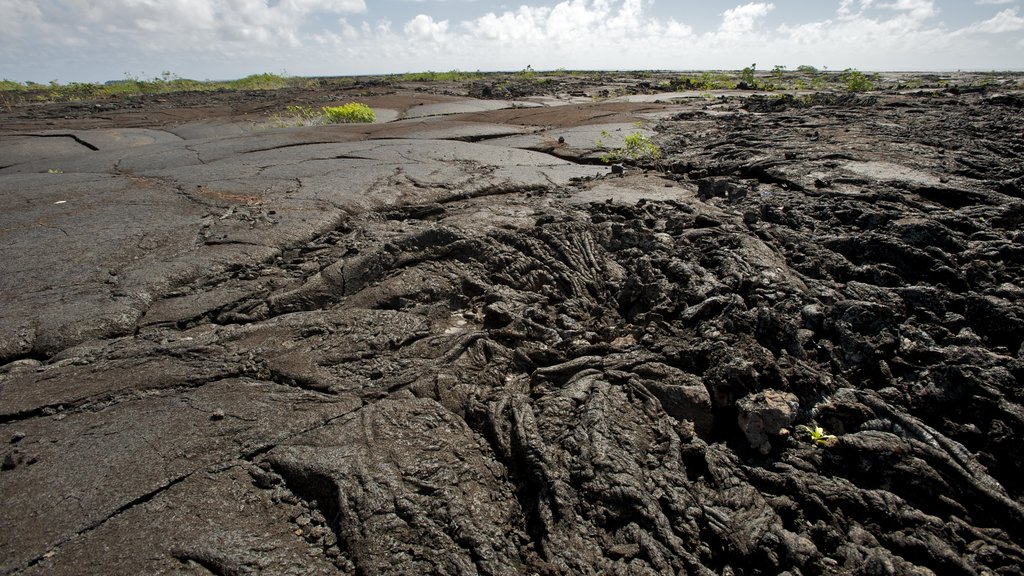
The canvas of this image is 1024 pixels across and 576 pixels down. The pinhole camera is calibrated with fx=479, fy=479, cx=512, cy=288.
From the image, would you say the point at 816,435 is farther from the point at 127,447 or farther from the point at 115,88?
the point at 115,88

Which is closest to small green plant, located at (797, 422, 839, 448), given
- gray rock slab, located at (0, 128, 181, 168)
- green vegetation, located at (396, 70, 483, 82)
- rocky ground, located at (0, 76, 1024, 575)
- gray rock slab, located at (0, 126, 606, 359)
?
rocky ground, located at (0, 76, 1024, 575)

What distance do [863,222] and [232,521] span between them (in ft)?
15.9

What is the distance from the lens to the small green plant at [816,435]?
210 centimetres

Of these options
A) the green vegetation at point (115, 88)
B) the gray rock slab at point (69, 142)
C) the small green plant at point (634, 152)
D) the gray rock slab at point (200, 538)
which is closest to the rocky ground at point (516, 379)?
the gray rock slab at point (200, 538)

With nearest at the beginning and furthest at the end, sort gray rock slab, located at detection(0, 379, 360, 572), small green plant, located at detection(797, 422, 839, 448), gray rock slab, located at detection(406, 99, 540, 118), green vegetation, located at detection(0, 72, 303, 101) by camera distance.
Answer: gray rock slab, located at detection(0, 379, 360, 572) < small green plant, located at detection(797, 422, 839, 448) < gray rock slab, located at detection(406, 99, 540, 118) < green vegetation, located at detection(0, 72, 303, 101)

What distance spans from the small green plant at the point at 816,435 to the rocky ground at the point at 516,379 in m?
0.02

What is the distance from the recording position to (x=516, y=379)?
8.68ft

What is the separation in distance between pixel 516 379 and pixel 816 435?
1.44m

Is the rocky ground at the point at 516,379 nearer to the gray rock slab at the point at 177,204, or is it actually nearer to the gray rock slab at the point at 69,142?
the gray rock slab at the point at 177,204

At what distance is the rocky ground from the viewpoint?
1.73 m

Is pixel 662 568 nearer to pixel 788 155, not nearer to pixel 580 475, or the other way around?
pixel 580 475

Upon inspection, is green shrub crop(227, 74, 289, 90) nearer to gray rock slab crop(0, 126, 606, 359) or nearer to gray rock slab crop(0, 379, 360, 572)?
gray rock slab crop(0, 126, 606, 359)

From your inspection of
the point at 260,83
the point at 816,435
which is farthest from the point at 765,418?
the point at 260,83

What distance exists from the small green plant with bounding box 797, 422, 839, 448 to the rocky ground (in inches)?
0.9
